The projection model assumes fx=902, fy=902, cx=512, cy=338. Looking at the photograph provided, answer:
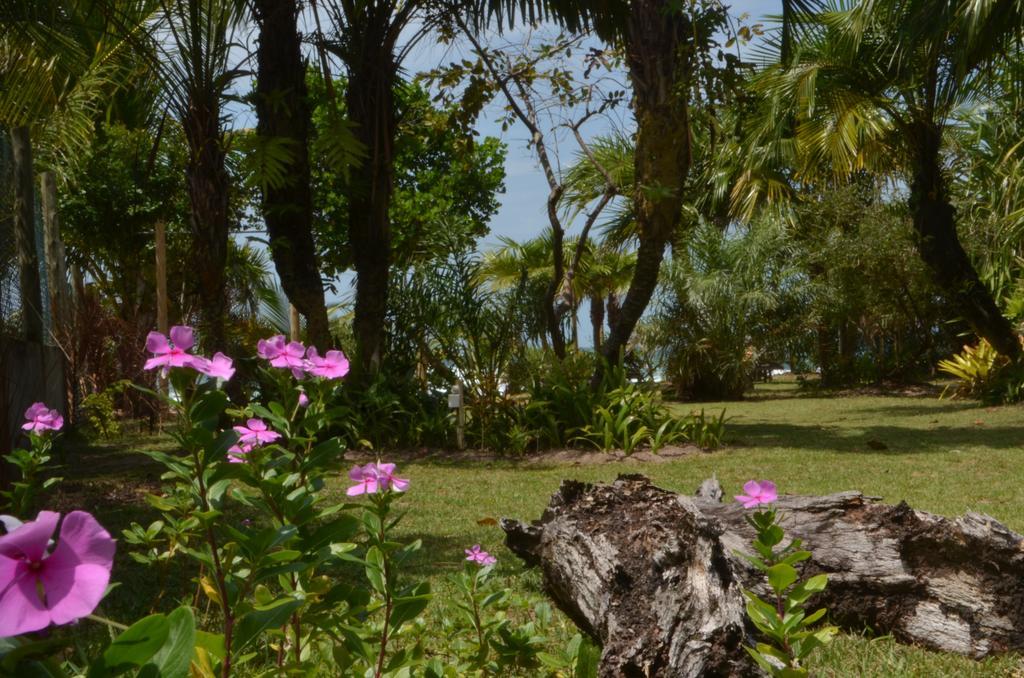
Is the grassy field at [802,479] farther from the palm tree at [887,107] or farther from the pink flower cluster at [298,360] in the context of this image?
the palm tree at [887,107]

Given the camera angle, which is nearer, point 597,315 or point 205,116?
point 205,116

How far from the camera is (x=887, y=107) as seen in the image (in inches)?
487

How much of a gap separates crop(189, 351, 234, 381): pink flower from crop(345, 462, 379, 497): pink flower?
0.46 m

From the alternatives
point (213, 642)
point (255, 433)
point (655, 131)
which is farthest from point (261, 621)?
point (655, 131)

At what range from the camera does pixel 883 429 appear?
397 inches

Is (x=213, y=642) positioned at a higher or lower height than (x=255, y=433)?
lower

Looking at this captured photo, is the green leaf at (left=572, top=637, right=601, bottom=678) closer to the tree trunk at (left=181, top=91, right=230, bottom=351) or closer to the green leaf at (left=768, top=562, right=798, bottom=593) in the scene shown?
the green leaf at (left=768, top=562, right=798, bottom=593)

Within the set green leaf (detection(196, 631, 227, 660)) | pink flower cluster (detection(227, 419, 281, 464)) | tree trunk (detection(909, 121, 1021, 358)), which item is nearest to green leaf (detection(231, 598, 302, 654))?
green leaf (detection(196, 631, 227, 660))

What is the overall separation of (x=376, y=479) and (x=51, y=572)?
3.70 feet

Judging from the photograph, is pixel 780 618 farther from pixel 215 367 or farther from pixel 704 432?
pixel 704 432

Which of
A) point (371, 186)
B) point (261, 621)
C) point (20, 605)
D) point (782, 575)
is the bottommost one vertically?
point (782, 575)

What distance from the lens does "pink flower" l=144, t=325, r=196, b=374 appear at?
1.23 m

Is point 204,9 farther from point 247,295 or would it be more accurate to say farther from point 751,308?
point 751,308

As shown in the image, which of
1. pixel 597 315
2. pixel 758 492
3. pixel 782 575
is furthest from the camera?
pixel 597 315
